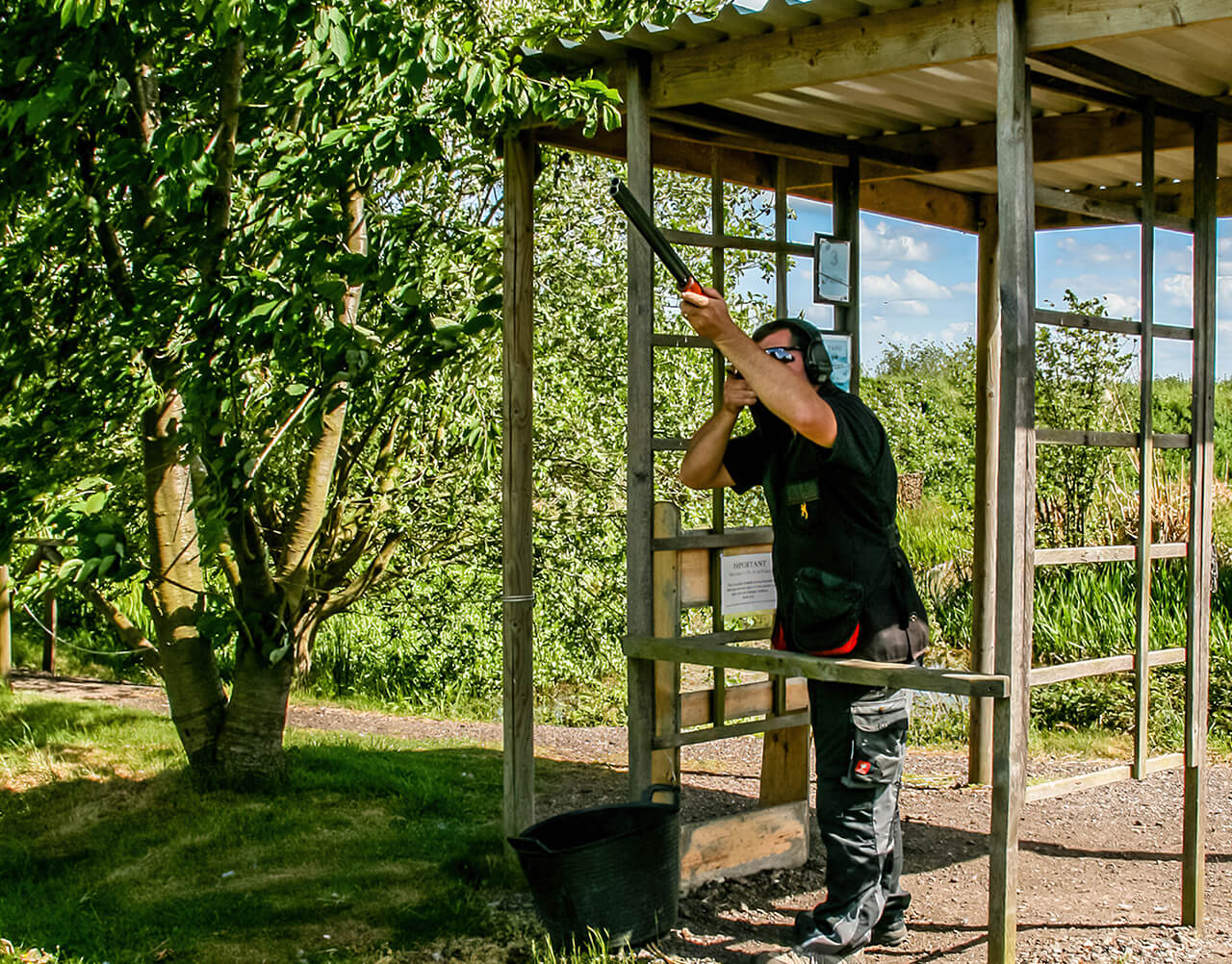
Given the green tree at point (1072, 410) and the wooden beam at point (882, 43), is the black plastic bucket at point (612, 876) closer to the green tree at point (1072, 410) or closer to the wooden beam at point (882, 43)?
the wooden beam at point (882, 43)

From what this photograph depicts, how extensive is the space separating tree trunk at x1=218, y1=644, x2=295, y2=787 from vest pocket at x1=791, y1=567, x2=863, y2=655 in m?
3.23

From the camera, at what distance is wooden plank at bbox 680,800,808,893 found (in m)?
5.06

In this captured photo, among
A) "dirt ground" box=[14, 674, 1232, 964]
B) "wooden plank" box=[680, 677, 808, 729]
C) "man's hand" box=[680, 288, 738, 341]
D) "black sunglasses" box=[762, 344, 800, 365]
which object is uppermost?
"man's hand" box=[680, 288, 738, 341]

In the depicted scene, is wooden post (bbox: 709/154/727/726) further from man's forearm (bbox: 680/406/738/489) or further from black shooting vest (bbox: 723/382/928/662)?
black shooting vest (bbox: 723/382/928/662)

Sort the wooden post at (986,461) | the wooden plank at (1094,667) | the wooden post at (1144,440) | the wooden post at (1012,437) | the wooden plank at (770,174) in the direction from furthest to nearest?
the wooden post at (986,461), the wooden plank at (770,174), the wooden post at (1144,440), the wooden plank at (1094,667), the wooden post at (1012,437)

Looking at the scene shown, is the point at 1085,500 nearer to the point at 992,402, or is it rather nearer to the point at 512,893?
the point at 992,402

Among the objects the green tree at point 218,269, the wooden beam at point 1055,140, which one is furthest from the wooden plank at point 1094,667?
the green tree at point 218,269

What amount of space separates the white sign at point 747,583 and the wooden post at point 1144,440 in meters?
1.36

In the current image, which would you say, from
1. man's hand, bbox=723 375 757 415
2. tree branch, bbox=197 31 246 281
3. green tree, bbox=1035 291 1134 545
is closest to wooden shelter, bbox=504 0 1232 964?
man's hand, bbox=723 375 757 415

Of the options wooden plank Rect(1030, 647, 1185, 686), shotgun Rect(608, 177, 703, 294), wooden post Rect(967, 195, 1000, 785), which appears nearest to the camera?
shotgun Rect(608, 177, 703, 294)

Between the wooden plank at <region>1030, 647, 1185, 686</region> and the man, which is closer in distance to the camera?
the man

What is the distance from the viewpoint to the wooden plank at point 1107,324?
450 cm

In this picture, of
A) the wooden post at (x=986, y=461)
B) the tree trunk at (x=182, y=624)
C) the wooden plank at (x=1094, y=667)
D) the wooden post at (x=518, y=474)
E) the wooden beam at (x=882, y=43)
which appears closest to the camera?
the wooden beam at (x=882, y=43)

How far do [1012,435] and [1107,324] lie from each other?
1.03m
